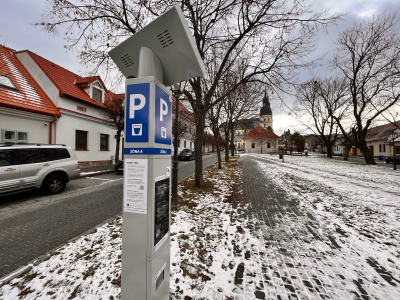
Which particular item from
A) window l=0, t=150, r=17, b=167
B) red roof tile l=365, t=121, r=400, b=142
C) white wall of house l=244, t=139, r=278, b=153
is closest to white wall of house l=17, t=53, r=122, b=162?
window l=0, t=150, r=17, b=167

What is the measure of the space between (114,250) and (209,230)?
1.94 m

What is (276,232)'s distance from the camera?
394cm

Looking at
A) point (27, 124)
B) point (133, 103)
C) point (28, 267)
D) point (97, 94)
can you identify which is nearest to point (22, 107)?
point (27, 124)

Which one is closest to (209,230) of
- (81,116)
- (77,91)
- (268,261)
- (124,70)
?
(268,261)

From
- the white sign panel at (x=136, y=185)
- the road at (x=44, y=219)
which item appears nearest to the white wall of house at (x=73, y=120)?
the road at (x=44, y=219)

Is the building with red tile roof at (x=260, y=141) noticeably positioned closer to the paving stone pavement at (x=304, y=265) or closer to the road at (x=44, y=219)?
the paving stone pavement at (x=304, y=265)

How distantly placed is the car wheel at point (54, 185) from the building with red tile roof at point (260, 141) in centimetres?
5702

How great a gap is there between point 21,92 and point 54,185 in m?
8.07

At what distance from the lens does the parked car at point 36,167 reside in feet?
19.1

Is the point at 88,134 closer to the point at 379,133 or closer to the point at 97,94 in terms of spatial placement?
the point at 97,94

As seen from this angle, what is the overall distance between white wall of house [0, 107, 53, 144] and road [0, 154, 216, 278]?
17.3 ft

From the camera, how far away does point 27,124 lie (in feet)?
34.2

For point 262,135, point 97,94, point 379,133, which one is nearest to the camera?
point 97,94

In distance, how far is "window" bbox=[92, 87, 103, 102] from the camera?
615 inches
